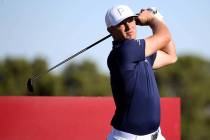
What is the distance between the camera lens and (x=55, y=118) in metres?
5.17

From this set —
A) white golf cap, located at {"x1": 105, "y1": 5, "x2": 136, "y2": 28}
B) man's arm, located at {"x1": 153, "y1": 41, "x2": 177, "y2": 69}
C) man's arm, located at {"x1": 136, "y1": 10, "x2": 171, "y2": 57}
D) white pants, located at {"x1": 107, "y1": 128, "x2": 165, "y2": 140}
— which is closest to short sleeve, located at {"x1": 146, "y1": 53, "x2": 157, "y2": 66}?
man's arm, located at {"x1": 153, "y1": 41, "x2": 177, "y2": 69}

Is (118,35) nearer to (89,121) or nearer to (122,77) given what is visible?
(122,77)

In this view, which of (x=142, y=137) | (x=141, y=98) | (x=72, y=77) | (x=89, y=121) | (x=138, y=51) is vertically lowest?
(x=72, y=77)

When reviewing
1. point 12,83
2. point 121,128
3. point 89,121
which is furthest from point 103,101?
point 12,83

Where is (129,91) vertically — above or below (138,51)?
below

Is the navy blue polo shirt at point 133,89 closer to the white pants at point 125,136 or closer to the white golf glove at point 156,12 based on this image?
the white pants at point 125,136

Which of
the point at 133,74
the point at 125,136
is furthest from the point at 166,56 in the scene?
A: the point at 125,136

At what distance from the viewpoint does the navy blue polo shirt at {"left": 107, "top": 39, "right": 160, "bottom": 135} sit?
3.37 metres

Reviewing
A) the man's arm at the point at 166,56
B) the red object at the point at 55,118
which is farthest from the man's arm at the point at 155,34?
the red object at the point at 55,118

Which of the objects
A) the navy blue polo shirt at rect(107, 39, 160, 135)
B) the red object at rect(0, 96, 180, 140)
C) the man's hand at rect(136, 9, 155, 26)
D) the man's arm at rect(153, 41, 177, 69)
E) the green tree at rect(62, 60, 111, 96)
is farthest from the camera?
the green tree at rect(62, 60, 111, 96)

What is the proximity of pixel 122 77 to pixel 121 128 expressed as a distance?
28 centimetres

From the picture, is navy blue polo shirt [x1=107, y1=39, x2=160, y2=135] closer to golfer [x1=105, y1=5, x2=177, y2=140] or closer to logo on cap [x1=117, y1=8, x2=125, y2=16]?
golfer [x1=105, y1=5, x2=177, y2=140]

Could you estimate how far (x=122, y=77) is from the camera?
3.39m

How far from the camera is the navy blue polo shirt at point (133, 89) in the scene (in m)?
3.37
